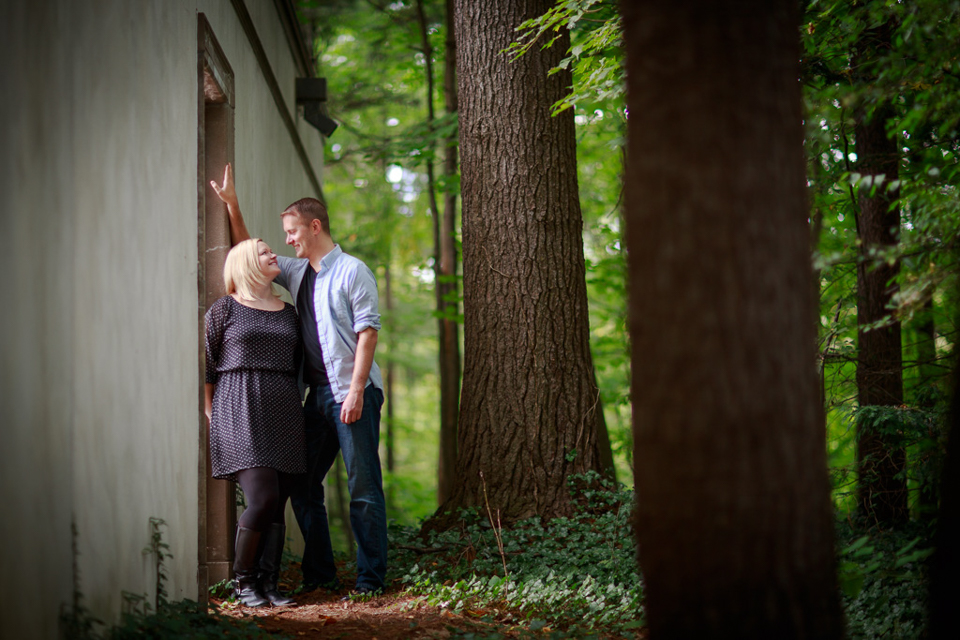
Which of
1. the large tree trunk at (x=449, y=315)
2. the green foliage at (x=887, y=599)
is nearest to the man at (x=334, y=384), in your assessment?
the green foliage at (x=887, y=599)

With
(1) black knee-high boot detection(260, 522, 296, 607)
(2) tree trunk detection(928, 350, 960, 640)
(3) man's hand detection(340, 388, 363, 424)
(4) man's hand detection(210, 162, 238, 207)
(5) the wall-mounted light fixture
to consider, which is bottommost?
(1) black knee-high boot detection(260, 522, 296, 607)

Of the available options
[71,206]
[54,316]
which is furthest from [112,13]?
[54,316]

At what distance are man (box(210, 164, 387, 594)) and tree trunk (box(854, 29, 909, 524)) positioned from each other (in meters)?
3.35

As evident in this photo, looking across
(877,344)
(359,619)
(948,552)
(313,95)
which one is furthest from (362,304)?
(313,95)

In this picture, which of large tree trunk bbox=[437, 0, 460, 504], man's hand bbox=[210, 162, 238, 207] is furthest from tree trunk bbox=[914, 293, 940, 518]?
large tree trunk bbox=[437, 0, 460, 504]

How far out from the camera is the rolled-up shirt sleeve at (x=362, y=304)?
4719 millimetres

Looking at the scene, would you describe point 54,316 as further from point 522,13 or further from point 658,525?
point 522,13

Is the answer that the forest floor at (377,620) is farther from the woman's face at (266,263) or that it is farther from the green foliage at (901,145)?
the green foliage at (901,145)

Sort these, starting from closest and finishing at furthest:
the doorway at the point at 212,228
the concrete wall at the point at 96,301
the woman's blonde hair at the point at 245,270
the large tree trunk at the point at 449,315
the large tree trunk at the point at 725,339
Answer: the large tree trunk at the point at 725,339, the concrete wall at the point at 96,301, the doorway at the point at 212,228, the woman's blonde hair at the point at 245,270, the large tree trunk at the point at 449,315

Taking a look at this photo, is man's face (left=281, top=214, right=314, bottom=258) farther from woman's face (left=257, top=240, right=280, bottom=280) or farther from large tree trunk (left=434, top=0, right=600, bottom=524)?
large tree trunk (left=434, top=0, right=600, bottom=524)

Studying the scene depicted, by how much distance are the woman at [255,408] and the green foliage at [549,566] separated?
3.32 ft

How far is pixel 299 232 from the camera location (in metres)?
5.01

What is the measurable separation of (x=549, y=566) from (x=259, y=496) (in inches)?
76.2

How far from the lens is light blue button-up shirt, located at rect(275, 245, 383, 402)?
472cm
